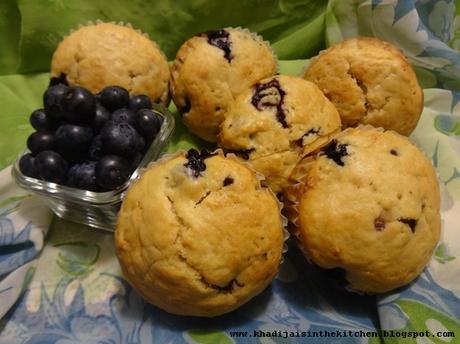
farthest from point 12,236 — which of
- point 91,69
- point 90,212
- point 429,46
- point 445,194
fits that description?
point 429,46

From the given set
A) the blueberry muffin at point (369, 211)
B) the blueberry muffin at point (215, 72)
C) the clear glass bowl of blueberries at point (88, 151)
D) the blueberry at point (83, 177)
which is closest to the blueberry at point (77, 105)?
the clear glass bowl of blueberries at point (88, 151)

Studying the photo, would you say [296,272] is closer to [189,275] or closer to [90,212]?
[189,275]

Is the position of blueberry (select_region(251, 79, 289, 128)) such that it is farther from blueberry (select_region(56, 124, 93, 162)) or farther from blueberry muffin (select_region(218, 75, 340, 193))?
blueberry (select_region(56, 124, 93, 162))

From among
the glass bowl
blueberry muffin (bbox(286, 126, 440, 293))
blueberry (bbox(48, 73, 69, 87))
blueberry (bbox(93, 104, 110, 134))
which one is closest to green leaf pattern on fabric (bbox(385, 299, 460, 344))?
blueberry muffin (bbox(286, 126, 440, 293))

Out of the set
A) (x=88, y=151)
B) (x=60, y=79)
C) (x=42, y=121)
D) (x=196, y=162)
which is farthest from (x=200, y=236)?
(x=60, y=79)

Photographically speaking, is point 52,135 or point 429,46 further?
point 429,46

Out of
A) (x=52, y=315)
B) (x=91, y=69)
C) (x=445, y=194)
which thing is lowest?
(x=52, y=315)
